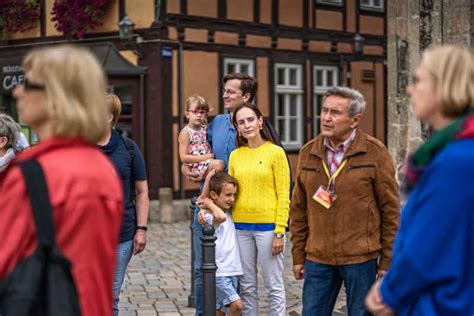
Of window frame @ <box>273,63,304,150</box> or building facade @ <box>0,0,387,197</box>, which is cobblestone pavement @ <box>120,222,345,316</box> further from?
window frame @ <box>273,63,304,150</box>

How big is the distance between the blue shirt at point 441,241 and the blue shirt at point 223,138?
424 cm

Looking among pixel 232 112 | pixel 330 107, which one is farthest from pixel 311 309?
pixel 232 112

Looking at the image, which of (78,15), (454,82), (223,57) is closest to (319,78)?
(223,57)

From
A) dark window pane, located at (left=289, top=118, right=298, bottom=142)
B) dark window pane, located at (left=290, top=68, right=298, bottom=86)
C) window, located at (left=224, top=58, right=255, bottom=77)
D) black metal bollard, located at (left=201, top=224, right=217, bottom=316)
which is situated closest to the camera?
black metal bollard, located at (left=201, top=224, right=217, bottom=316)

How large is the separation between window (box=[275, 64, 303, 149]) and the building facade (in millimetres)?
23

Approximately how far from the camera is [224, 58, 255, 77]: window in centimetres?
2317

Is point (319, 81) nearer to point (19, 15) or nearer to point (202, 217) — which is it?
point (19, 15)

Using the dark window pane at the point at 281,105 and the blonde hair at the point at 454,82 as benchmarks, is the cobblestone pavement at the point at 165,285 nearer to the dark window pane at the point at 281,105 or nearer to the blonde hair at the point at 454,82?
the blonde hair at the point at 454,82

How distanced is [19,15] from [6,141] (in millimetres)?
16307

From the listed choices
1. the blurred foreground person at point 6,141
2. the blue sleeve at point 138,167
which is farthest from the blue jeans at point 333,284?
the blurred foreground person at point 6,141

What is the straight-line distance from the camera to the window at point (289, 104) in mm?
25047

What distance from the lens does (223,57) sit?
75.4ft

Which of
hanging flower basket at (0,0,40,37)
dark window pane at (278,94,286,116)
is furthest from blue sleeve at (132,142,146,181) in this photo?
dark window pane at (278,94,286,116)

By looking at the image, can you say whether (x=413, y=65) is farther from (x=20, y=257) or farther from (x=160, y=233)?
(x=160, y=233)
